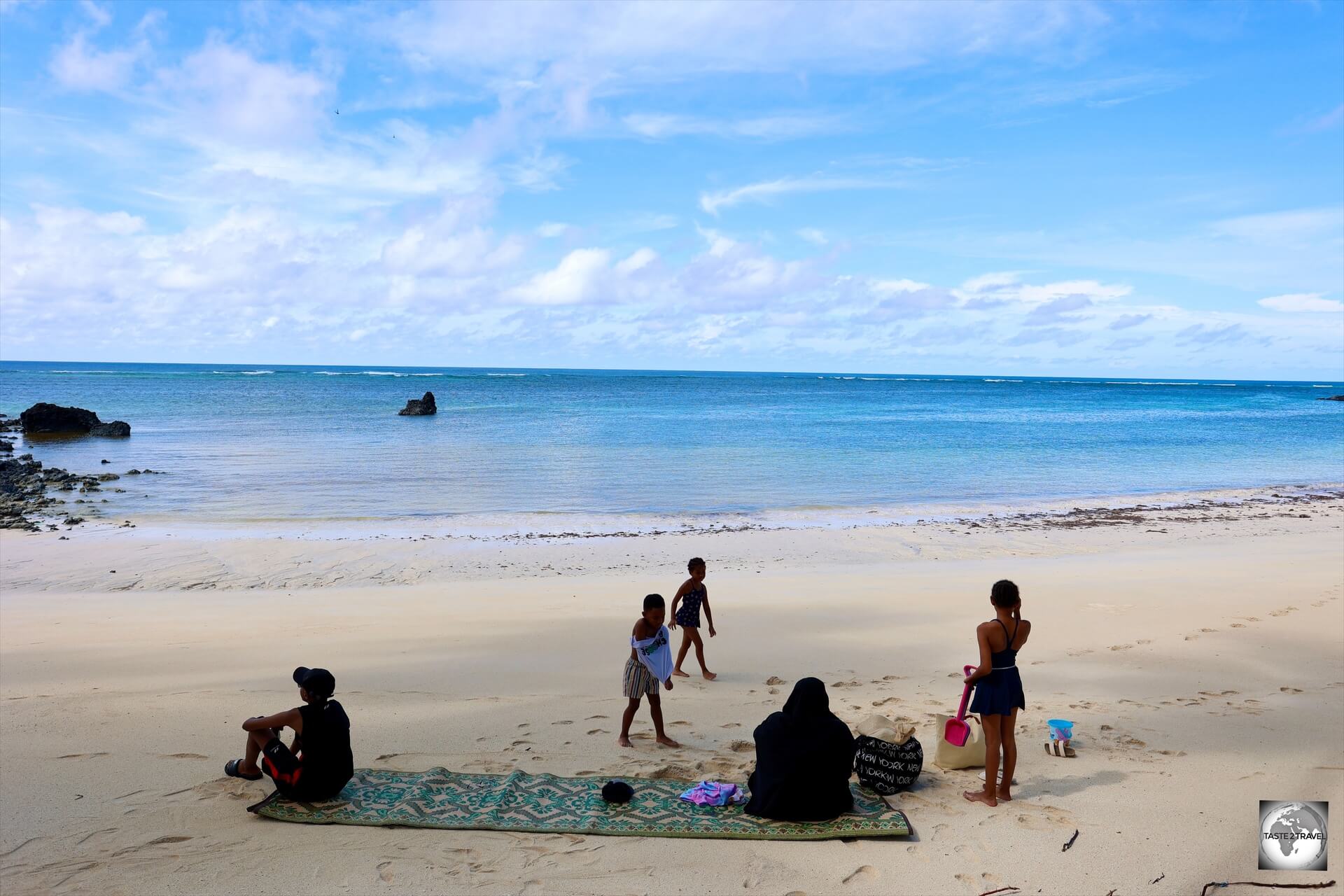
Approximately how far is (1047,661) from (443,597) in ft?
28.5

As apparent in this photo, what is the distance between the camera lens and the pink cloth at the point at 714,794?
626 centimetres

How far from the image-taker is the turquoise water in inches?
952

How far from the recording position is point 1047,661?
33.9 feet

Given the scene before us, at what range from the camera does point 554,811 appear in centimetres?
618

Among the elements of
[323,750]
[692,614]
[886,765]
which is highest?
[692,614]

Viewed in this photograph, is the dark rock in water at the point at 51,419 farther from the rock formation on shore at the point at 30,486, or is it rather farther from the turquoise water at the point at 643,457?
the rock formation on shore at the point at 30,486

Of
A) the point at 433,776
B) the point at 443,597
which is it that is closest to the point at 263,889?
the point at 433,776

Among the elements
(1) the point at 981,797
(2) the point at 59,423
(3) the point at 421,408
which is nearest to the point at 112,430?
(2) the point at 59,423

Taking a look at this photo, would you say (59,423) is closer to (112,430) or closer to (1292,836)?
(112,430)

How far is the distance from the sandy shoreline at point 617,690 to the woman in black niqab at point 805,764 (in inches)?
12.7

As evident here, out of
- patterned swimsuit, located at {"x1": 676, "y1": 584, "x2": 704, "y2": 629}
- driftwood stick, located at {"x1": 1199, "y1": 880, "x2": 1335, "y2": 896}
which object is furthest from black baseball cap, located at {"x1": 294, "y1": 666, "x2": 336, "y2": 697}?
driftwood stick, located at {"x1": 1199, "y1": 880, "x2": 1335, "y2": 896}

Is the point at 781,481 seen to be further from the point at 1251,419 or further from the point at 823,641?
the point at 1251,419

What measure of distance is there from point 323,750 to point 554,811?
171 cm

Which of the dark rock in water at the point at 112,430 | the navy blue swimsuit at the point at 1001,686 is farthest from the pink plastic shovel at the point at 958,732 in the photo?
the dark rock in water at the point at 112,430
